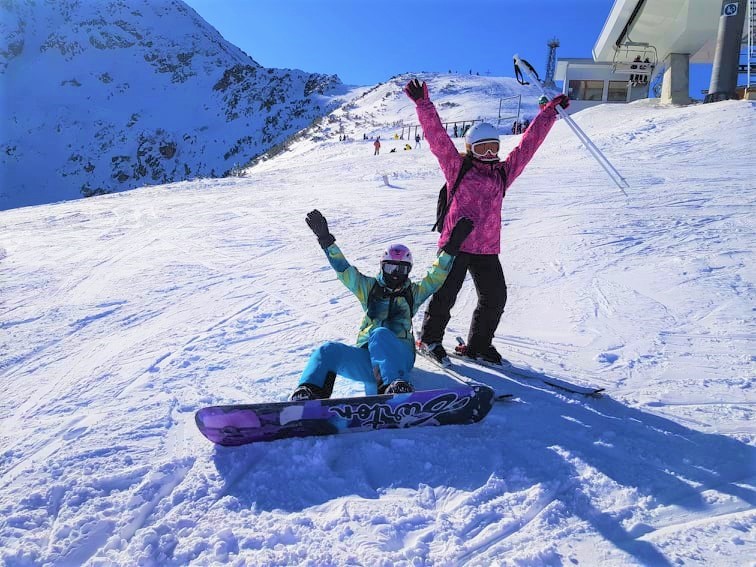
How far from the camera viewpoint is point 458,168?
→ 3.43 metres

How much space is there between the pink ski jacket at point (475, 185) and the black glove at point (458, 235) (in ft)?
0.55

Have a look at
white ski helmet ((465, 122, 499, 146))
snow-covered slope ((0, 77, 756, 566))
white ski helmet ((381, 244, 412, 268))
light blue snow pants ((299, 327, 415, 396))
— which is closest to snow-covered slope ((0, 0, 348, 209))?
snow-covered slope ((0, 77, 756, 566))

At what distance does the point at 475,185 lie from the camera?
11.3 feet

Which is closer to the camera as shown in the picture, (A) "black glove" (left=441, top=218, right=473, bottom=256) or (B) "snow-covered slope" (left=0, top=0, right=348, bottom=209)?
(A) "black glove" (left=441, top=218, right=473, bottom=256)

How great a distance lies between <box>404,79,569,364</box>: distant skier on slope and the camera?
11.2 ft

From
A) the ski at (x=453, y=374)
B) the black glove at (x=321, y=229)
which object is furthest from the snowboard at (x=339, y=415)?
the black glove at (x=321, y=229)

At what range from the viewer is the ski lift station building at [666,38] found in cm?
1789

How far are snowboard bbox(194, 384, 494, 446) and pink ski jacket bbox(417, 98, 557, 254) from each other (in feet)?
3.71

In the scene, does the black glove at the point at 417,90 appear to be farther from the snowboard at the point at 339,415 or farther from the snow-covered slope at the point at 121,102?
the snow-covered slope at the point at 121,102

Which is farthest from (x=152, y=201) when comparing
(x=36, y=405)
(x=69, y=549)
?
(x=69, y=549)

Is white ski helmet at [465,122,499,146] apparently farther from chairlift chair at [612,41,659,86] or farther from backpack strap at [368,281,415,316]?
chairlift chair at [612,41,659,86]

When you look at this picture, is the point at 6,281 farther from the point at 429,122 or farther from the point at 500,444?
the point at 500,444

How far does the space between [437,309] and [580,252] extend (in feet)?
11.9

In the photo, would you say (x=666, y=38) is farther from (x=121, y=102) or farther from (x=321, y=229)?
(x=121, y=102)
